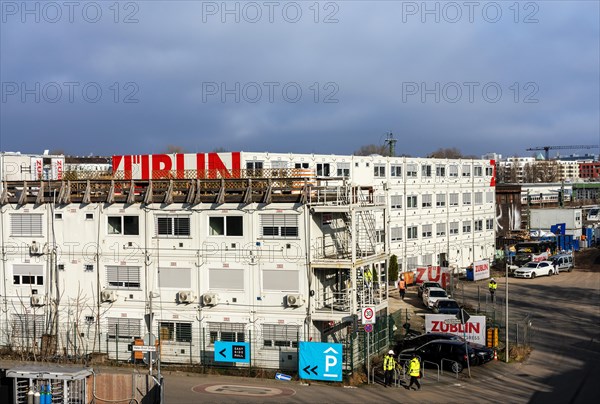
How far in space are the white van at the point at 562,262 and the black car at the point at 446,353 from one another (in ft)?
134

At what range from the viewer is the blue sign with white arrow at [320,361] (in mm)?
27547

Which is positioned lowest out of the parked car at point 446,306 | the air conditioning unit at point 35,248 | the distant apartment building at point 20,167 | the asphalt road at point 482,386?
the asphalt road at point 482,386

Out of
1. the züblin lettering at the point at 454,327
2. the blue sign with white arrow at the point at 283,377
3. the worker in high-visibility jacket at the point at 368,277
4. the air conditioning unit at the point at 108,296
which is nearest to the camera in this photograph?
the blue sign with white arrow at the point at 283,377

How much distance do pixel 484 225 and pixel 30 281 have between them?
4905 centimetres

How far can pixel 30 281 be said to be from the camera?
108ft

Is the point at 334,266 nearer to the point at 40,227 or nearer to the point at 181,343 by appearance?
the point at 181,343

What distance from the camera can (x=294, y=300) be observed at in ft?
96.4

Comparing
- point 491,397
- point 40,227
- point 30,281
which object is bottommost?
point 491,397

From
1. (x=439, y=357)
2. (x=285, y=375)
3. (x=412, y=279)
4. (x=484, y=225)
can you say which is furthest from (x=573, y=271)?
(x=285, y=375)

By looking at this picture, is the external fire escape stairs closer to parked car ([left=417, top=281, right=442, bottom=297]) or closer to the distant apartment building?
the distant apartment building

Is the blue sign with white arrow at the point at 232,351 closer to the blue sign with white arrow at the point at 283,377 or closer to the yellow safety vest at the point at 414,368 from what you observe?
the blue sign with white arrow at the point at 283,377

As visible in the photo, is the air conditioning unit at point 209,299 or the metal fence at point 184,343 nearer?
the metal fence at point 184,343

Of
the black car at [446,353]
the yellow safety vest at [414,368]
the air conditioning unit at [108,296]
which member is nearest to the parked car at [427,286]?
the black car at [446,353]

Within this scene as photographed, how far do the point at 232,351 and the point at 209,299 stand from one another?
2.39 meters
